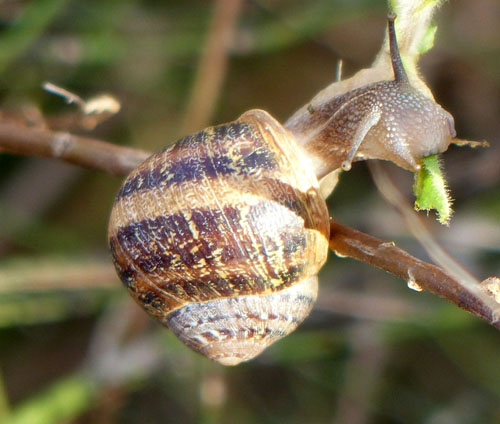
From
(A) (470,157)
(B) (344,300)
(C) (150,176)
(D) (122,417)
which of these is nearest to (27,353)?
(D) (122,417)

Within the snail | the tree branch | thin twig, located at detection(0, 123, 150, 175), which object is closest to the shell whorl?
the snail

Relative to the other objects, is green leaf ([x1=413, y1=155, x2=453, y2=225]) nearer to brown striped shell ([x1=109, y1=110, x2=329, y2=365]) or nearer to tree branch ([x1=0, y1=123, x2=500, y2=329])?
tree branch ([x1=0, y1=123, x2=500, y2=329])

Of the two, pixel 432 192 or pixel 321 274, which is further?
pixel 321 274

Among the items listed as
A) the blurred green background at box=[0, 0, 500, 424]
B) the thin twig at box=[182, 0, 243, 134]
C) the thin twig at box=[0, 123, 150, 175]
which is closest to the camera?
the thin twig at box=[0, 123, 150, 175]

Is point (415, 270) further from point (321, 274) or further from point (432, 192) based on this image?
point (321, 274)

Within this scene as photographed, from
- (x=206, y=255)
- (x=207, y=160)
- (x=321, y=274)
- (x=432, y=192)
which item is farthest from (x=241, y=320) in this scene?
(x=321, y=274)
